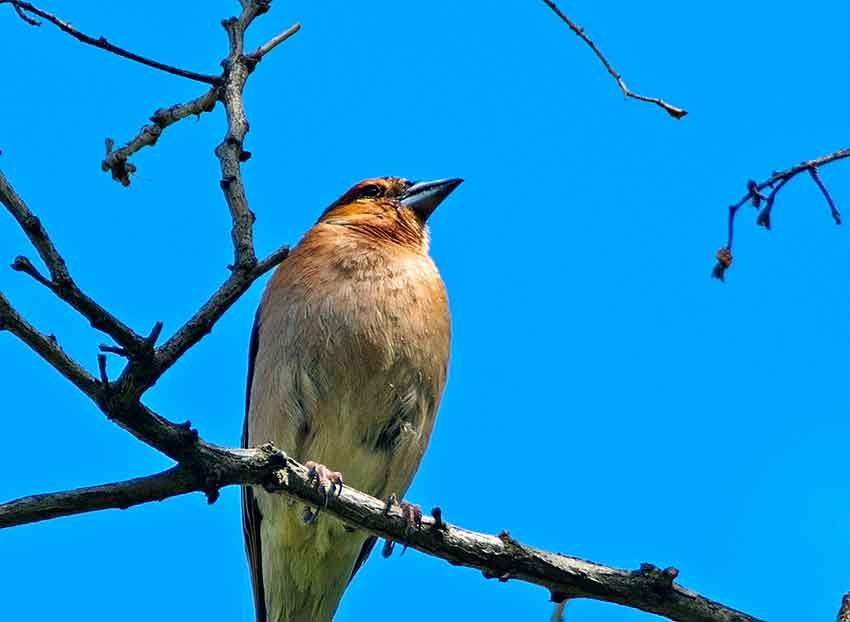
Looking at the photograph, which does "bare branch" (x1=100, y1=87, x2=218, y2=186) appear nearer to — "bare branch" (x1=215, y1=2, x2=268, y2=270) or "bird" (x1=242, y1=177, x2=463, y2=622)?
"bare branch" (x1=215, y1=2, x2=268, y2=270)

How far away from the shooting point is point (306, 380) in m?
6.97

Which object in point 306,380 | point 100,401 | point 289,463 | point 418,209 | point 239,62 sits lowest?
point 100,401

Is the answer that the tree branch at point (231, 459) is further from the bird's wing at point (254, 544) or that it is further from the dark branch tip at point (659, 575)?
the bird's wing at point (254, 544)

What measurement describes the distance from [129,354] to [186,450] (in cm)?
50

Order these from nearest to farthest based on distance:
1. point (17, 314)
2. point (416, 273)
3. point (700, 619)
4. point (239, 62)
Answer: point (17, 314)
point (700, 619)
point (239, 62)
point (416, 273)

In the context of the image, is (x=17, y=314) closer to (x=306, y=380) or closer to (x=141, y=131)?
(x=141, y=131)

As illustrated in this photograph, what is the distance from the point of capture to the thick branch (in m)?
4.51

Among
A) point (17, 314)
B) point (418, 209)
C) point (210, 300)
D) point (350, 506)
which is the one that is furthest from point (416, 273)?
point (17, 314)

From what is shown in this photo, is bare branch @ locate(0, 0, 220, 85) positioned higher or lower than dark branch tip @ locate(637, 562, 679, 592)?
higher

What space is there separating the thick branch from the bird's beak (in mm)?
3672

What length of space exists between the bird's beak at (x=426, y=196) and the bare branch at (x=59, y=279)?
4688 mm

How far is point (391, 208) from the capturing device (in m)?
8.59

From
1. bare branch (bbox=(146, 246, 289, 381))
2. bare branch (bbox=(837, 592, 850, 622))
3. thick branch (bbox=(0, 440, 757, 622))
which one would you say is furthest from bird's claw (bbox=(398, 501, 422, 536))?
bare branch (bbox=(837, 592, 850, 622))

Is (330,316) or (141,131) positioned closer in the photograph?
(141,131)
